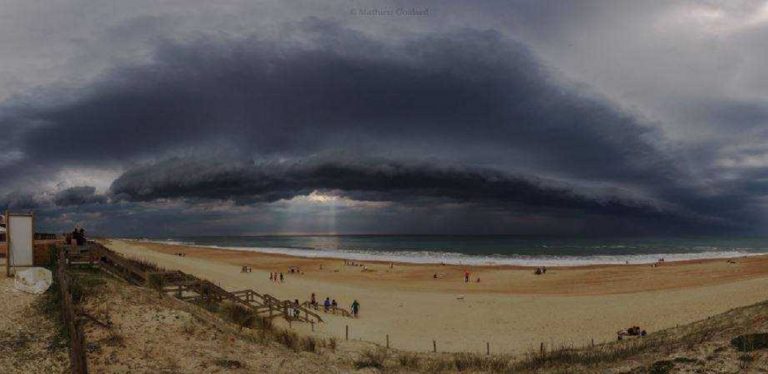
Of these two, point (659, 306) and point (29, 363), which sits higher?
point (29, 363)

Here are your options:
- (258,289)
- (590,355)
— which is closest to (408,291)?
(258,289)

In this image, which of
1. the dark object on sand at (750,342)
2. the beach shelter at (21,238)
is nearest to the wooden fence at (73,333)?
the beach shelter at (21,238)

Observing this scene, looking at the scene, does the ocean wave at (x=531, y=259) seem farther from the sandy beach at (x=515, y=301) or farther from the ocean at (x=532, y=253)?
the sandy beach at (x=515, y=301)

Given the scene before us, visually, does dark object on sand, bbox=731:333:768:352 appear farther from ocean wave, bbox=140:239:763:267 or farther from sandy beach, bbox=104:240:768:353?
ocean wave, bbox=140:239:763:267

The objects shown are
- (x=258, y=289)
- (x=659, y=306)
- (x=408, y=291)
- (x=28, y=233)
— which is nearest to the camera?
(x=28, y=233)

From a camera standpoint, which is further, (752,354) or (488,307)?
(488,307)

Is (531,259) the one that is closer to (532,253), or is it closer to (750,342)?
(532,253)

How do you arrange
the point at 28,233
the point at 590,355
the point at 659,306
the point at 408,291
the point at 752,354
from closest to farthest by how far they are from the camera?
the point at 752,354 → the point at 590,355 → the point at 28,233 → the point at 659,306 → the point at 408,291

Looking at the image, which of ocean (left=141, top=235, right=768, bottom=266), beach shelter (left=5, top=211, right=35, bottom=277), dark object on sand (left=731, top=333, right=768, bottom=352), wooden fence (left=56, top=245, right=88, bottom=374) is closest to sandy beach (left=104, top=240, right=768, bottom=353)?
dark object on sand (left=731, top=333, right=768, bottom=352)

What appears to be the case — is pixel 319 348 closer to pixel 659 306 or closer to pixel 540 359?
pixel 540 359
